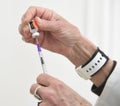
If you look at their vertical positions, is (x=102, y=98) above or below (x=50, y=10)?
below

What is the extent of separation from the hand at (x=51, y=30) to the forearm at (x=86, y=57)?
24 millimetres

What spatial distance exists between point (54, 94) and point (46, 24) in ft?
0.91

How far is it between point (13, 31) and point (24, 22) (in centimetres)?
12

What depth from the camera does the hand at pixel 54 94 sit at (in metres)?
0.83

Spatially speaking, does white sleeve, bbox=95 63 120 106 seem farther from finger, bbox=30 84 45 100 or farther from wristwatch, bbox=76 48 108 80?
wristwatch, bbox=76 48 108 80

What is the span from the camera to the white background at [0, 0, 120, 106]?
3.55ft

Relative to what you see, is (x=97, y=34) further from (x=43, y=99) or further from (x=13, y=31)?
(x=43, y=99)

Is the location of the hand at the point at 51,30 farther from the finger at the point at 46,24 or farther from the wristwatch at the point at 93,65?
the wristwatch at the point at 93,65

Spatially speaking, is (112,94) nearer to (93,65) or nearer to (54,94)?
(54,94)

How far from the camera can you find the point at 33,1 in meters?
1.15

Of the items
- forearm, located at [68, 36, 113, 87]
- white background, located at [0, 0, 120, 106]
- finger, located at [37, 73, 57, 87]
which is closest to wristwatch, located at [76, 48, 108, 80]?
forearm, located at [68, 36, 113, 87]

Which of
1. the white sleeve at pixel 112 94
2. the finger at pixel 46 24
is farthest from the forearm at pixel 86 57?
the white sleeve at pixel 112 94

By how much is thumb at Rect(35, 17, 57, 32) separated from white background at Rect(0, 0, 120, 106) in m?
0.15

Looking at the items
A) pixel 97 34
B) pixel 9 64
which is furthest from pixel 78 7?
pixel 9 64
